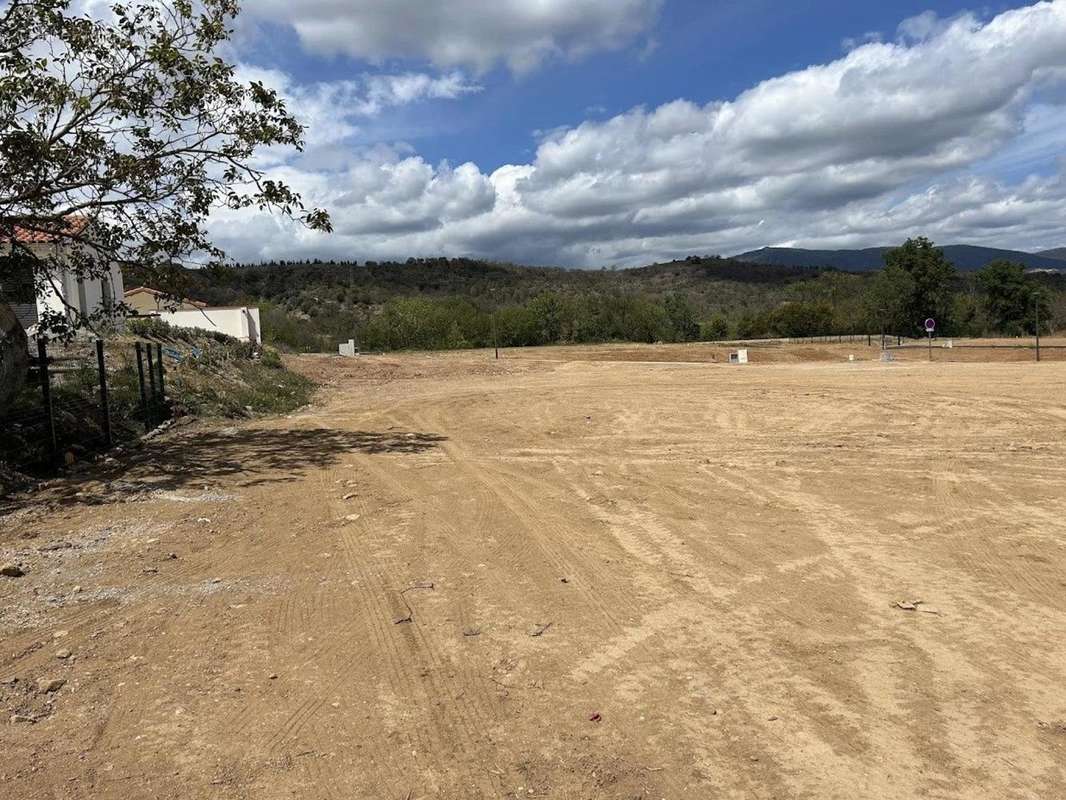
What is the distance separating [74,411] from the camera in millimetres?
12781

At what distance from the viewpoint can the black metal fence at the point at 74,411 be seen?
1059 centimetres

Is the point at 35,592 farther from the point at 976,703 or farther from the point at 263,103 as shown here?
the point at 263,103

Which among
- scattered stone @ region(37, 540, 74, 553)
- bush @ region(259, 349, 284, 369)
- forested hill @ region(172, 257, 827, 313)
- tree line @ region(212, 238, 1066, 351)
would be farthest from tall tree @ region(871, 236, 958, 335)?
scattered stone @ region(37, 540, 74, 553)

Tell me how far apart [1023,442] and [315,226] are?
36.6 ft

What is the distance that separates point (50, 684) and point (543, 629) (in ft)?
9.19

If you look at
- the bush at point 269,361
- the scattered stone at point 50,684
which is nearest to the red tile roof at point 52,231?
the scattered stone at point 50,684

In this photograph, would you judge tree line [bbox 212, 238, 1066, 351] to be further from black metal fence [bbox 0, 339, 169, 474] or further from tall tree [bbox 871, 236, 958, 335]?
black metal fence [bbox 0, 339, 169, 474]

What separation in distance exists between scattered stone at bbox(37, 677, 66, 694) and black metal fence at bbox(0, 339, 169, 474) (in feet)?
22.6

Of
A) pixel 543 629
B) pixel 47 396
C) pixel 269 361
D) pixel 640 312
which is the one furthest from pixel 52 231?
pixel 640 312

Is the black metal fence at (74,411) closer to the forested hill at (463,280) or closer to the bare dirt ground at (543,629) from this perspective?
the bare dirt ground at (543,629)

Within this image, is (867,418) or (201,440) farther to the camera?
(867,418)

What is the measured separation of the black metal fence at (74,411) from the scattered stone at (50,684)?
6.90 metres

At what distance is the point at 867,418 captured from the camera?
15430 mm

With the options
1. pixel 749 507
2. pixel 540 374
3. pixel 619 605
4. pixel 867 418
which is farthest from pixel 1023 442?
pixel 540 374
